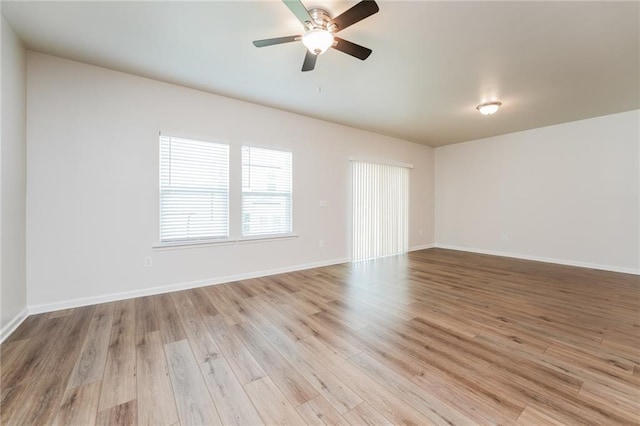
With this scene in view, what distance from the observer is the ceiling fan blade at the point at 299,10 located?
1750 millimetres

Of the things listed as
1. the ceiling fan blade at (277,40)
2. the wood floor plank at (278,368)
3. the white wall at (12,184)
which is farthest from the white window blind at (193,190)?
the ceiling fan blade at (277,40)

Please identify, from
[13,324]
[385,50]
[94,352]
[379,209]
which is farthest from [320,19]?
[379,209]

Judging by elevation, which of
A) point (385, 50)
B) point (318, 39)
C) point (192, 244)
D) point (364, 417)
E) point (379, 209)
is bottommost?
point (364, 417)

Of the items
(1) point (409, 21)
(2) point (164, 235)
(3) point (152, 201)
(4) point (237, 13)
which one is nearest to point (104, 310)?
(2) point (164, 235)

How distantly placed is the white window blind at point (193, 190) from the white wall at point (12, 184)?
1.21 meters

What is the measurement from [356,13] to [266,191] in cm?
283

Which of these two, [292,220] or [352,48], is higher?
[352,48]

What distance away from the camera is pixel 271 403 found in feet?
4.95

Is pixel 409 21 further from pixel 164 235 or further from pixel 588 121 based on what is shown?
pixel 588 121

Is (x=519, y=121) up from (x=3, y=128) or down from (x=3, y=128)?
up

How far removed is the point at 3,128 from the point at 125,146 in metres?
1.00

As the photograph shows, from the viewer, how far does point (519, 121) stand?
4902mm

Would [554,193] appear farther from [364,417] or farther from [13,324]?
[13,324]

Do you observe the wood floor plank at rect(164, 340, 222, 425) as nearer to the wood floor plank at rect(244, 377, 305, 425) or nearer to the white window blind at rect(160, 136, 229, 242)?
the wood floor plank at rect(244, 377, 305, 425)
